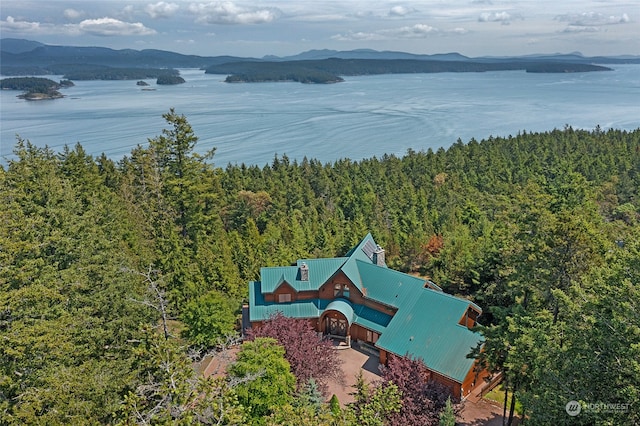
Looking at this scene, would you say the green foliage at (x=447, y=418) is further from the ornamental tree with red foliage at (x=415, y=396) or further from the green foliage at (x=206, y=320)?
the green foliage at (x=206, y=320)

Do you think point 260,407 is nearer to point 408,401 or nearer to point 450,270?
point 408,401

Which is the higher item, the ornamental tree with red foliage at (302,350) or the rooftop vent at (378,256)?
the rooftop vent at (378,256)

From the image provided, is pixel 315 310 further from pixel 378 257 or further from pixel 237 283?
pixel 378 257

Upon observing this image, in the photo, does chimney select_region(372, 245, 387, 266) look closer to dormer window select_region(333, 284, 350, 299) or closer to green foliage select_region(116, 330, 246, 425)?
dormer window select_region(333, 284, 350, 299)

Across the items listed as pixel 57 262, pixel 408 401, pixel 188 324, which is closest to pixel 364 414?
pixel 408 401

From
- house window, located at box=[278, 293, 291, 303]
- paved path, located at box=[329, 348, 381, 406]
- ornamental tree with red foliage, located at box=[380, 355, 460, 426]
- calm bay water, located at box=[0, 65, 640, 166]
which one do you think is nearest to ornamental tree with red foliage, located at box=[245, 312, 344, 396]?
paved path, located at box=[329, 348, 381, 406]

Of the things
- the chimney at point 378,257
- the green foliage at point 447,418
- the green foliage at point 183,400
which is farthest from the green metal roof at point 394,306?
the green foliage at point 183,400

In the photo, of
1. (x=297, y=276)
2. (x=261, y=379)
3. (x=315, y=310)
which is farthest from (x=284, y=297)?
(x=261, y=379)

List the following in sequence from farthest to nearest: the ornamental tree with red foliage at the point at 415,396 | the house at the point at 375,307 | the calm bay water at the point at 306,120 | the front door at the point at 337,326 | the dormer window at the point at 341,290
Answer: the calm bay water at the point at 306,120
the dormer window at the point at 341,290
the front door at the point at 337,326
the house at the point at 375,307
the ornamental tree with red foliage at the point at 415,396
